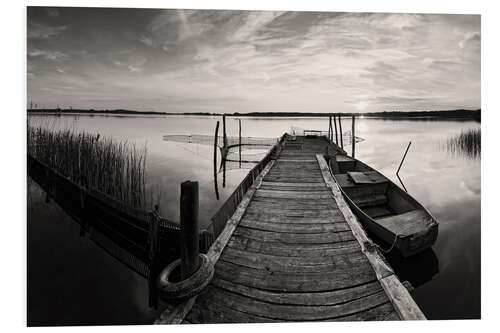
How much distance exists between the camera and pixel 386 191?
215 inches

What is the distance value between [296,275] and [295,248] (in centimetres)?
40

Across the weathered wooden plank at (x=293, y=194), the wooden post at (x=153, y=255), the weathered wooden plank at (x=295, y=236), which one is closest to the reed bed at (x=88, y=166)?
the wooden post at (x=153, y=255)

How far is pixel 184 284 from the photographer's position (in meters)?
1.70

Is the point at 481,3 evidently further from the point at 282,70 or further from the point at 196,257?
the point at 196,257

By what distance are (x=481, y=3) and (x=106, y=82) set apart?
5.19m

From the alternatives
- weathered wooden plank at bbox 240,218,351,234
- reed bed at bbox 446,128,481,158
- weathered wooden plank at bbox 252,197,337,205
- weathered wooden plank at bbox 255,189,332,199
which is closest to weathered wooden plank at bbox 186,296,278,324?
weathered wooden plank at bbox 240,218,351,234

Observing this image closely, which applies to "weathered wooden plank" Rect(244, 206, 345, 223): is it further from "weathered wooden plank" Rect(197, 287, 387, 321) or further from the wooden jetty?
"weathered wooden plank" Rect(197, 287, 387, 321)

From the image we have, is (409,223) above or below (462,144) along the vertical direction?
below

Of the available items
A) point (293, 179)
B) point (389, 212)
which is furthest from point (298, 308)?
point (389, 212)

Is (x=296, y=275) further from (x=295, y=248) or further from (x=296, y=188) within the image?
(x=296, y=188)

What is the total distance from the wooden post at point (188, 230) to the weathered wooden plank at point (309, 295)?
1.04 feet

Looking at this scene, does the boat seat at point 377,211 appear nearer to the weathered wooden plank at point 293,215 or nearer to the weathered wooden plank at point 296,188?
the weathered wooden plank at point 296,188

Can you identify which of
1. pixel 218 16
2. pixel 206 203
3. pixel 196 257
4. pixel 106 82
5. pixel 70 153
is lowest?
pixel 206 203

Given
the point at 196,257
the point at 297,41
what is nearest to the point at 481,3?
the point at 297,41
